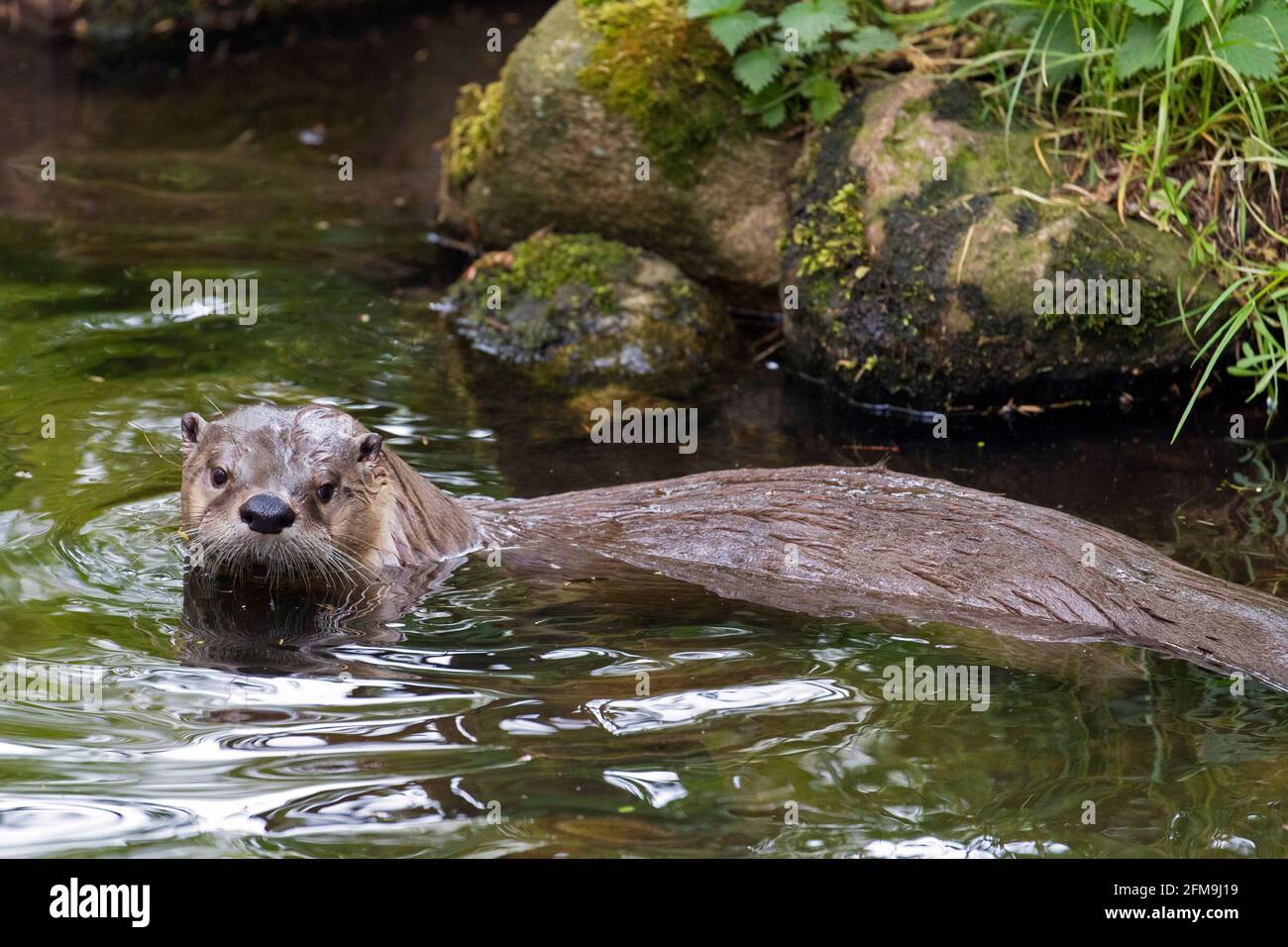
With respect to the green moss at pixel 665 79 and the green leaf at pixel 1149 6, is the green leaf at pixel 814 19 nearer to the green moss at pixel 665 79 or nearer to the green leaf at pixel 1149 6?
the green moss at pixel 665 79

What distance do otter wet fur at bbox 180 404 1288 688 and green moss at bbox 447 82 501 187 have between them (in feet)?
10.1

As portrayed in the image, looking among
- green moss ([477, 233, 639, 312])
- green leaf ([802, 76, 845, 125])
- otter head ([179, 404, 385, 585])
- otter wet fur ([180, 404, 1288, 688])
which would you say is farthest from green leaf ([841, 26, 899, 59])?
otter head ([179, 404, 385, 585])

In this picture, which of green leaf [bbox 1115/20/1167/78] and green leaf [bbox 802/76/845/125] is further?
green leaf [bbox 802/76/845/125]

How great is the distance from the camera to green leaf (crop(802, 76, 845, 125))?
6590 millimetres

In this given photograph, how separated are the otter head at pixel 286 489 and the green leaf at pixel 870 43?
316 centimetres

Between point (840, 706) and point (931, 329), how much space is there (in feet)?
8.80

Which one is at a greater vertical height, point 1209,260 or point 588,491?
point 1209,260

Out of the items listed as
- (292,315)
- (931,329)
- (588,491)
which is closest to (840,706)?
(588,491)

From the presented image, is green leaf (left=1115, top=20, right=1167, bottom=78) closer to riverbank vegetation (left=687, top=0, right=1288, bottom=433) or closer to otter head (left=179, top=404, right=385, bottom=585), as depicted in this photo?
riverbank vegetation (left=687, top=0, right=1288, bottom=433)

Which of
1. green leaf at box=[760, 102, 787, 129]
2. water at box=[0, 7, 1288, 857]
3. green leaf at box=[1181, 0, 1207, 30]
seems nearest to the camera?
water at box=[0, 7, 1288, 857]

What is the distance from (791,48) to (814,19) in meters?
0.17

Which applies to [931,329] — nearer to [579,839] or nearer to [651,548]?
[651,548]

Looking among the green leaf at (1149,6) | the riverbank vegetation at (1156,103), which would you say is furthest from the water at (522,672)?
the green leaf at (1149,6)

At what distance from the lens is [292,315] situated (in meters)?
6.61
